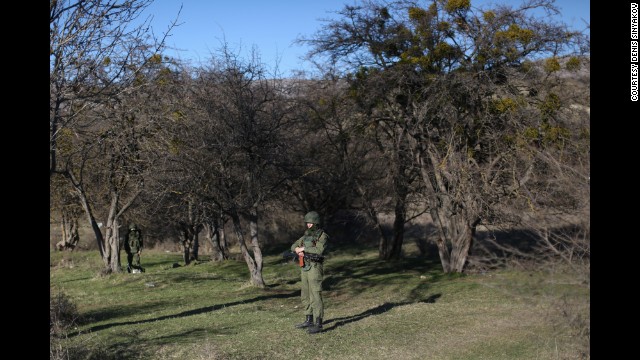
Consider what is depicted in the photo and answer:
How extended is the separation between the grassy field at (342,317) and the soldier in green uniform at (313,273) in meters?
0.37

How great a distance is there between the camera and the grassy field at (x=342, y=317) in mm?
7508

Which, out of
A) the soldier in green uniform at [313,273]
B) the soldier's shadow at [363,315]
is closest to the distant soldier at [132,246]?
the soldier's shadow at [363,315]

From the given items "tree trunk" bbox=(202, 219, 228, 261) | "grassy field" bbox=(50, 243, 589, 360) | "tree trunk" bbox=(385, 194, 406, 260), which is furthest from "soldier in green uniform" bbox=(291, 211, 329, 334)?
"tree trunk" bbox=(202, 219, 228, 261)

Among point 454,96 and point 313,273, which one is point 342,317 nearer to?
point 313,273

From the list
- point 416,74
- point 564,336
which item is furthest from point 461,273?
point 564,336

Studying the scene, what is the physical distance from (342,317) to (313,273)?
224 cm

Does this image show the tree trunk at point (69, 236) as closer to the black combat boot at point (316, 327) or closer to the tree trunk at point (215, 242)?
the tree trunk at point (215, 242)

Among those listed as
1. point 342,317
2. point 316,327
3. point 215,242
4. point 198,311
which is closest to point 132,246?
point 215,242

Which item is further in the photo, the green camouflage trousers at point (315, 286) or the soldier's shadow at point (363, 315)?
the soldier's shadow at point (363, 315)

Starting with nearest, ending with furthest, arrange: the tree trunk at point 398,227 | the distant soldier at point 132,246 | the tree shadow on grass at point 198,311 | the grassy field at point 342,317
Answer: the grassy field at point 342,317 < the tree shadow on grass at point 198,311 < the tree trunk at point 398,227 < the distant soldier at point 132,246

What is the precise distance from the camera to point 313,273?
1212cm

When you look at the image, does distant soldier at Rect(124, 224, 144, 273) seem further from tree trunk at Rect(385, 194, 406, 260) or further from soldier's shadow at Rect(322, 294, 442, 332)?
soldier's shadow at Rect(322, 294, 442, 332)
